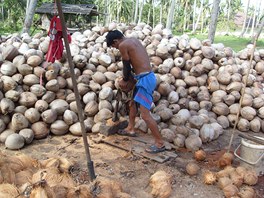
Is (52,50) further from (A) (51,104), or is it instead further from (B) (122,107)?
(B) (122,107)

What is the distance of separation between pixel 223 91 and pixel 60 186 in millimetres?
4866

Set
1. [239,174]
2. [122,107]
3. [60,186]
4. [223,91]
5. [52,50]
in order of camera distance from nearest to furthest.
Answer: [60,186]
[239,174]
[52,50]
[122,107]
[223,91]

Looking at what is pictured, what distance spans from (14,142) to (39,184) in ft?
8.81

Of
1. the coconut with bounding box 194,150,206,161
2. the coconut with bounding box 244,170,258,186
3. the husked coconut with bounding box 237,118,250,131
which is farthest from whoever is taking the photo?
the husked coconut with bounding box 237,118,250,131

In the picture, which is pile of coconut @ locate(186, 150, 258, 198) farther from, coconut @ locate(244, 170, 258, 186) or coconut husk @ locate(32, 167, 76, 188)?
coconut husk @ locate(32, 167, 76, 188)

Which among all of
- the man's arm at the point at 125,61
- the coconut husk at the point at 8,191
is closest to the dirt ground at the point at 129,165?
the man's arm at the point at 125,61

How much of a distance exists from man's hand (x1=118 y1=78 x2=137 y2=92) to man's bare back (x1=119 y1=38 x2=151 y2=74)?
0.94 feet

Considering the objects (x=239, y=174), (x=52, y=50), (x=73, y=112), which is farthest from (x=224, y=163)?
(x=52, y=50)

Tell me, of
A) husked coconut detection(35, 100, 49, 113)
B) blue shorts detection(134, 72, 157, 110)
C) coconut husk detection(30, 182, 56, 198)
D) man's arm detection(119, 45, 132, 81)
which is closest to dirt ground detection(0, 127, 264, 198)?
husked coconut detection(35, 100, 49, 113)

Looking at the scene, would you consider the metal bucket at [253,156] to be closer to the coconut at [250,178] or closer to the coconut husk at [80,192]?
the coconut at [250,178]

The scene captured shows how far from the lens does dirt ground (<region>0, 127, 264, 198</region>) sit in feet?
12.9

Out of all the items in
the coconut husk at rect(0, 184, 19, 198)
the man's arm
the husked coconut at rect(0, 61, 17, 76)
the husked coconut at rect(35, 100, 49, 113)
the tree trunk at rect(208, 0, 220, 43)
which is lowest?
the husked coconut at rect(35, 100, 49, 113)

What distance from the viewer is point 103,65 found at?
6.21m

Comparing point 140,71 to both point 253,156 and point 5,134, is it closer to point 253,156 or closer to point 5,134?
point 253,156
